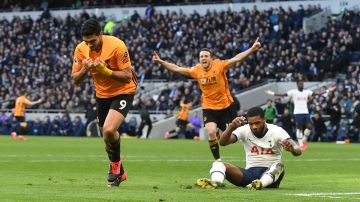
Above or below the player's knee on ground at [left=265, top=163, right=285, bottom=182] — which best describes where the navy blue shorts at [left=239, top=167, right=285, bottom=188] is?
below

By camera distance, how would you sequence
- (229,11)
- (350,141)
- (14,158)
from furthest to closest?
(229,11), (350,141), (14,158)

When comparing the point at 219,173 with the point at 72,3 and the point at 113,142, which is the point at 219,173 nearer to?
the point at 113,142

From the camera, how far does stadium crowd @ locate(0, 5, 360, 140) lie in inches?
1906

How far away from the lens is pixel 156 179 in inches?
686

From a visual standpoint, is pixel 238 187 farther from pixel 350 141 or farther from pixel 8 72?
pixel 8 72

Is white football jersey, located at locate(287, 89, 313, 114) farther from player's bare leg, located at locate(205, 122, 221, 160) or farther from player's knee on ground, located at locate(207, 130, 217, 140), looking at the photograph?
player's knee on ground, located at locate(207, 130, 217, 140)

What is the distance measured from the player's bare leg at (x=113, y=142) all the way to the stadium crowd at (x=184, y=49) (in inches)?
1125

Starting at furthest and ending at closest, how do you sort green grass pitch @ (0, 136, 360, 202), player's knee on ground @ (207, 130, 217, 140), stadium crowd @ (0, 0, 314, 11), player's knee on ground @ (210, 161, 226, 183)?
stadium crowd @ (0, 0, 314, 11)
player's knee on ground @ (207, 130, 217, 140)
player's knee on ground @ (210, 161, 226, 183)
green grass pitch @ (0, 136, 360, 202)

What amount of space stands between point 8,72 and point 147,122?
17529mm

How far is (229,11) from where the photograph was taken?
57.4 m

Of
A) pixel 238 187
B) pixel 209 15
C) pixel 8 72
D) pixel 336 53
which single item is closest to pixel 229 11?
pixel 209 15

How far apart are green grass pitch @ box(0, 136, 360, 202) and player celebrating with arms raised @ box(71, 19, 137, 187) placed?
27.9 inches

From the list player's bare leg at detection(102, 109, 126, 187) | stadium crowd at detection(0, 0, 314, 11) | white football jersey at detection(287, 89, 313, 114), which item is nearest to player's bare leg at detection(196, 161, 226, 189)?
player's bare leg at detection(102, 109, 126, 187)

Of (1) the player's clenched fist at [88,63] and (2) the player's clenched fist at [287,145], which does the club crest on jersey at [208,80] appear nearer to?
(1) the player's clenched fist at [88,63]
